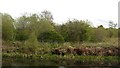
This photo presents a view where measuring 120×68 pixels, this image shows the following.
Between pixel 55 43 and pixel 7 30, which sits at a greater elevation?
pixel 7 30

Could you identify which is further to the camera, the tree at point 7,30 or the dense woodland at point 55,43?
the tree at point 7,30

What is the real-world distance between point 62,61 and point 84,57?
228cm

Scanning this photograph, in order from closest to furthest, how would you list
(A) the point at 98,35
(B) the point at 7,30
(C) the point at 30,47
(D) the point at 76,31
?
1. (C) the point at 30,47
2. (B) the point at 7,30
3. (D) the point at 76,31
4. (A) the point at 98,35

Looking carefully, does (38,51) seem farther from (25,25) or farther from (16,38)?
(25,25)

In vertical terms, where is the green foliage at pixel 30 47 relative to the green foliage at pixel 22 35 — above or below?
below

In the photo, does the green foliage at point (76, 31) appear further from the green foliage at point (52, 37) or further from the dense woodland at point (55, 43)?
the green foliage at point (52, 37)

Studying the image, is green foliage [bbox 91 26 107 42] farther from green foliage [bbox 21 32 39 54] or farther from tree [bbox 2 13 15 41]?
green foliage [bbox 21 32 39 54]

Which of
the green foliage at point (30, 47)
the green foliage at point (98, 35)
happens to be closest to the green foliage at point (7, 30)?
the green foliage at point (30, 47)

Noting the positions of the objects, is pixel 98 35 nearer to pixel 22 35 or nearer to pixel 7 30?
pixel 22 35

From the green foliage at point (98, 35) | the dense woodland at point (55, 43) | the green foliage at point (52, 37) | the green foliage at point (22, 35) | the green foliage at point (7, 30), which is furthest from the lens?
the green foliage at point (98, 35)

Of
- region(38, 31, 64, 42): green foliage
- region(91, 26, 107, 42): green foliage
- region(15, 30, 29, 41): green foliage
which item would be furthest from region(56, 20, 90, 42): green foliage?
A: region(15, 30, 29, 41): green foliage

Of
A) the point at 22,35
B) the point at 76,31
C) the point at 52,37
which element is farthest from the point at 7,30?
the point at 76,31

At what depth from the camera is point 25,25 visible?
97.0ft

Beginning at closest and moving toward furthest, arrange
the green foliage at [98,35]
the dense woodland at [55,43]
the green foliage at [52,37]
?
the dense woodland at [55,43] → the green foliage at [52,37] → the green foliage at [98,35]
